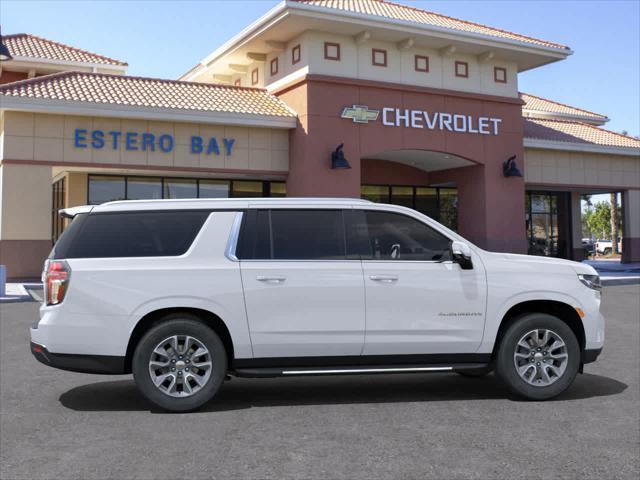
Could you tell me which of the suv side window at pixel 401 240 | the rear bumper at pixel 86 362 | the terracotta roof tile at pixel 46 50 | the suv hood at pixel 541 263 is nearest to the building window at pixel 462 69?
the terracotta roof tile at pixel 46 50

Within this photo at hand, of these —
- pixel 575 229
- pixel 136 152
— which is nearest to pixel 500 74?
A: pixel 575 229

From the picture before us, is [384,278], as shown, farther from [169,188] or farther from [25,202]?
[169,188]

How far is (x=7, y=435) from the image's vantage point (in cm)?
545

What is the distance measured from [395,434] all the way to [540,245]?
33138 mm

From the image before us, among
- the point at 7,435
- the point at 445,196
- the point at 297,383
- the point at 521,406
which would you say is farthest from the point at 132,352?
the point at 445,196

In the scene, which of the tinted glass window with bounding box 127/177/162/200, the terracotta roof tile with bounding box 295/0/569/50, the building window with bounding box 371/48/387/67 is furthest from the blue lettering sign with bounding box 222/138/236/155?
the building window with bounding box 371/48/387/67

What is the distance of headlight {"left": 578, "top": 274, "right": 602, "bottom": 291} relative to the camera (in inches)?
271

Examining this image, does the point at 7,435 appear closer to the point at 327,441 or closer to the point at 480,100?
the point at 327,441

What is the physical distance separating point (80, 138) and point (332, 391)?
700 inches

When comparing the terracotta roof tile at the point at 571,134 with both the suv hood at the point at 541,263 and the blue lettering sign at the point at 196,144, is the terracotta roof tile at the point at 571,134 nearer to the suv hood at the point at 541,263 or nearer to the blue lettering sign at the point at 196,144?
the blue lettering sign at the point at 196,144

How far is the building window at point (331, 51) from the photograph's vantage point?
24.5 metres

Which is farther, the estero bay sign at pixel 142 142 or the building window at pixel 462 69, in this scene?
the building window at pixel 462 69

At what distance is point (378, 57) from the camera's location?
1000 inches

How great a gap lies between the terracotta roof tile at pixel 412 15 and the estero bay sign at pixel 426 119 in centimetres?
321
